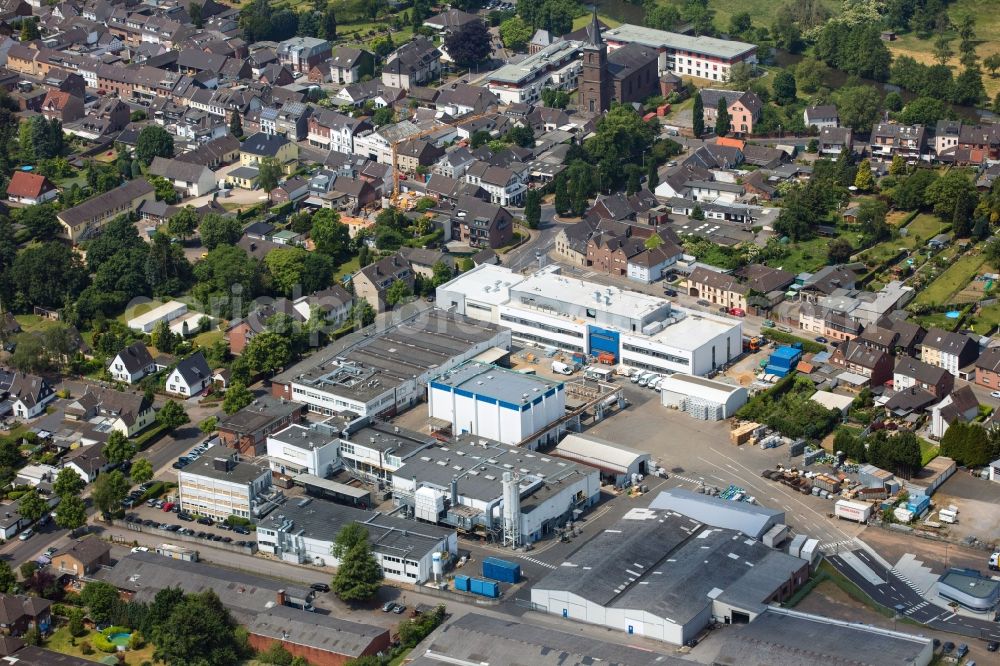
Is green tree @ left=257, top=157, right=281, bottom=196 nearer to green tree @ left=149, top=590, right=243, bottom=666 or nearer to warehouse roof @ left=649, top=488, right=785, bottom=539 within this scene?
warehouse roof @ left=649, top=488, right=785, bottom=539

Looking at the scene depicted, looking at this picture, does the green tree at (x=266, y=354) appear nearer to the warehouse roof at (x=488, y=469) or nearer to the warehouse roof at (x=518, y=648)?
the warehouse roof at (x=488, y=469)

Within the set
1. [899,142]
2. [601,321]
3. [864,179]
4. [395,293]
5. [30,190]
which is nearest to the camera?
[601,321]

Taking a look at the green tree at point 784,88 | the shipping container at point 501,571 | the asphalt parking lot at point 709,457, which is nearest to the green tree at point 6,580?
the shipping container at point 501,571

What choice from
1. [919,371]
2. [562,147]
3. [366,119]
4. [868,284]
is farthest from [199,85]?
[919,371]

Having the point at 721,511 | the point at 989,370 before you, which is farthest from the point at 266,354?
the point at 989,370

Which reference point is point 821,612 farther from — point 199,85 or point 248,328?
point 199,85

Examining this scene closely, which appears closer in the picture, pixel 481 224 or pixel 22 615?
pixel 22 615

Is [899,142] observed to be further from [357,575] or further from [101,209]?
[357,575]
